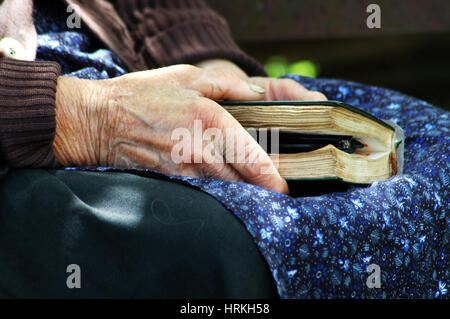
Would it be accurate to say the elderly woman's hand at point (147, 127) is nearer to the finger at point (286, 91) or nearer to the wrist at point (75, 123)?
the wrist at point (75, 123)

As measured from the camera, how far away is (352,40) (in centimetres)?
263

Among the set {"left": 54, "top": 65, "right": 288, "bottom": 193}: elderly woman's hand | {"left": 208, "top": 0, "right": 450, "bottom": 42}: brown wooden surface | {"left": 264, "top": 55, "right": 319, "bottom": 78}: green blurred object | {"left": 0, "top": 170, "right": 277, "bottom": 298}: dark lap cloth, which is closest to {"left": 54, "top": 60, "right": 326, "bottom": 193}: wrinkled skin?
{"left": 54, "top": 65, "right": 288, "bottom": 193}: elderly woman's hand

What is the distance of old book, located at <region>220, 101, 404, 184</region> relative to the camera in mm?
869

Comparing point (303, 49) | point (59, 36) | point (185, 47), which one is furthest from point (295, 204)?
point (303, 49)

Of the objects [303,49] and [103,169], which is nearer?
[103,169]

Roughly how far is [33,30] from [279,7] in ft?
5.36

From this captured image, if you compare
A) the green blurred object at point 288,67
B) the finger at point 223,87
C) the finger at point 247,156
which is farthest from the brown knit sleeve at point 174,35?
the green blurred object at point 288,67

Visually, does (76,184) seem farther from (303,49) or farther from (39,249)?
(303,49)

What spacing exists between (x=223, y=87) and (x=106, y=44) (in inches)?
15.1

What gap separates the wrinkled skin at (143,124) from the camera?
2.85 ft

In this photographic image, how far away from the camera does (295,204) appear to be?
790 millimetres

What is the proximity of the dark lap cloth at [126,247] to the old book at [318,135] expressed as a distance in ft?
0.67
